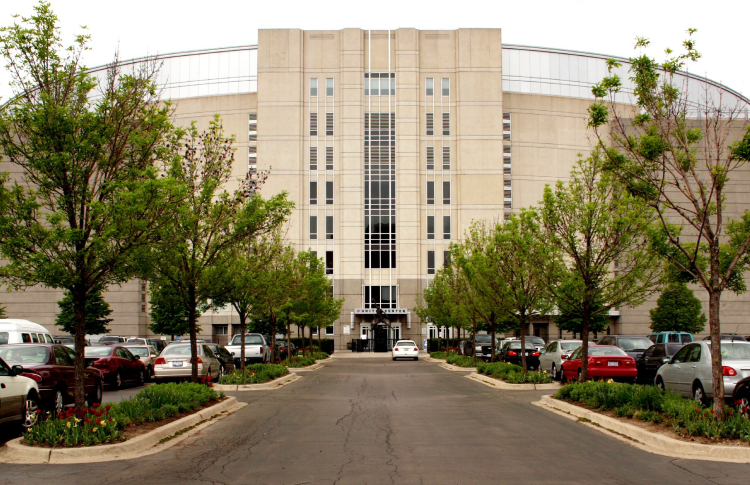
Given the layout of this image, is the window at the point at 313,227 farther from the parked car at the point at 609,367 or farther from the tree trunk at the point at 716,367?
the tree trunk at the point at 716,367

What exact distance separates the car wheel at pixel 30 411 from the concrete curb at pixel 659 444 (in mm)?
10257

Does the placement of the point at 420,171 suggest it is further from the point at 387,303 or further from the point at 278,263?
the point at 278,263

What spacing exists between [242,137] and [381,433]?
212ft

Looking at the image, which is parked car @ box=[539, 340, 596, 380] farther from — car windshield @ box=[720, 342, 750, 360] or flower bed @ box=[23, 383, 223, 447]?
flower bed @ box=[23, 383, 223, 447]

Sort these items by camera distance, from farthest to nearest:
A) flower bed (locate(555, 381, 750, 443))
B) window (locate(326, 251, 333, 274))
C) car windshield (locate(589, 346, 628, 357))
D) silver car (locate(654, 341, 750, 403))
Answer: window (locate(326, 251, 333, 274)) → car windshield (locate(589, 346, 628, 357)) → silver car (locate(654, 341, 750, 403)) → flower bed (locate(555, 381, 750, 443))

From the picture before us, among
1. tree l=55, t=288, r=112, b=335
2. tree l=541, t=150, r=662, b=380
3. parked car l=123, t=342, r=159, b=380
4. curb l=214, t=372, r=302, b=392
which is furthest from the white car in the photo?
tree l=55, t=288, r=112, b=335

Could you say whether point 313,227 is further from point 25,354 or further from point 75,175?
point 75,175

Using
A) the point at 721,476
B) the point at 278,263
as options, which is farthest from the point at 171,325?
the point at 721,476

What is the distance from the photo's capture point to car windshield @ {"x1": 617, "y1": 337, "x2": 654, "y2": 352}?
2798 centimetres

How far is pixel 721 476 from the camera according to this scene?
8945 mm

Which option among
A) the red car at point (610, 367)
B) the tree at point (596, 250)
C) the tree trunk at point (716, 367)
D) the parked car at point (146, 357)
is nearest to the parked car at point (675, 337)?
the red car at point (610, 367)

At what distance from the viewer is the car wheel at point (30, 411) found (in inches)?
468

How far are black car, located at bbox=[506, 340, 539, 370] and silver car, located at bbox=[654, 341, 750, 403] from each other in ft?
55.3

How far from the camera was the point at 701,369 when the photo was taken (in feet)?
48.8
